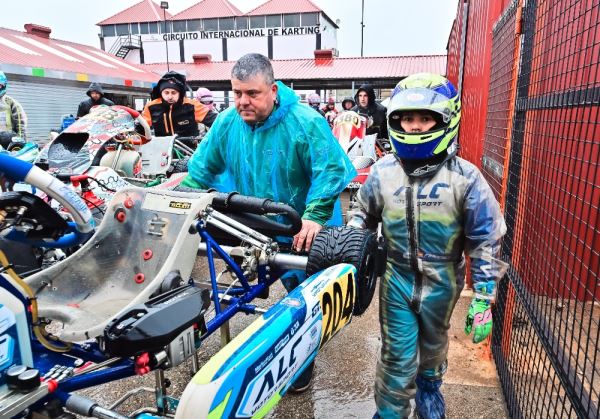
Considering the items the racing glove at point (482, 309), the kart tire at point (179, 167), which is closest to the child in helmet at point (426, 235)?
the racing glove at point (482, 309)

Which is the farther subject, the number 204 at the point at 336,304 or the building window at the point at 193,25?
the building window at the point at 193,25

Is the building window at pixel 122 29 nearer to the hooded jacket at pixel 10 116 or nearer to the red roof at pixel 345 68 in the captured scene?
the red roof at pixel 345 68

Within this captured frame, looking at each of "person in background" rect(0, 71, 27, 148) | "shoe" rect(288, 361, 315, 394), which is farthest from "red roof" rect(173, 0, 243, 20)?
"shoe" rect(288, 361, 315, 394)

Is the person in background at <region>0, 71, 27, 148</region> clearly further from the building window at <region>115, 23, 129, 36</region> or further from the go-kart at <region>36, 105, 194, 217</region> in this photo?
the building window at <region>115, 23, 129, 36</region>

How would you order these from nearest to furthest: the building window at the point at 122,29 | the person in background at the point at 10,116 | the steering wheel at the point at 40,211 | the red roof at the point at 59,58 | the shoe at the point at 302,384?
the steering wheel at the point at 40,211, the shoe at the point at 302,384, the person in background at the point at 10,116, the red roof at the point at 59,58, the building window at the point at 122,29

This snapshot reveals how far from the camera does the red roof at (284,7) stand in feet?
155

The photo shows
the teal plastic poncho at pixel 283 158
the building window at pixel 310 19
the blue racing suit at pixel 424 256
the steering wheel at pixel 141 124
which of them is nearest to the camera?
the blue racing suit at pixel 424 256

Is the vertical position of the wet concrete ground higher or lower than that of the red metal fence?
lower

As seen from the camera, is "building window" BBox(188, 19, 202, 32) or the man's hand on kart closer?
the man's hand on kart

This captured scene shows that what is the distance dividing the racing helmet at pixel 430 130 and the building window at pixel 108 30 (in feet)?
186

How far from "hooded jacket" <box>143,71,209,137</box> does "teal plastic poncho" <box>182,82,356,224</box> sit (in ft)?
12.9

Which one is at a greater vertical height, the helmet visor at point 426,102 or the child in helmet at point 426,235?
the helmet visor at point 426,102

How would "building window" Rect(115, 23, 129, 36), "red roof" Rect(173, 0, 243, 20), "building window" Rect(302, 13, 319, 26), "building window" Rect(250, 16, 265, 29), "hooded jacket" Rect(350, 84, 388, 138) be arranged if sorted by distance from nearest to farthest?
"hooded jacket" Rect(350, 84, 388, 138) → "building window" Rect(302, 13, 319, 26) → "building window" Rect(250, 16, 265, 29) → "red roof" Rect(173, 0, 243, 20) → "building window" Rect(115, 23, 129, 36)

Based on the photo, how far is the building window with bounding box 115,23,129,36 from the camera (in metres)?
51.2
